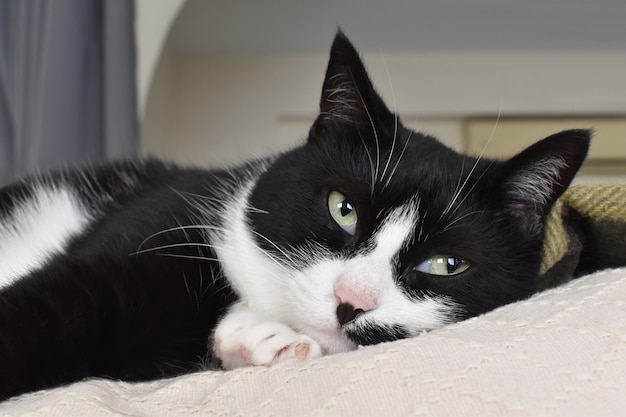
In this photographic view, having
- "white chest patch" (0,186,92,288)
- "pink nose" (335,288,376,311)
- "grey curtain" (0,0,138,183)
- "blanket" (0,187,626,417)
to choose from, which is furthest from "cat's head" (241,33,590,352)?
"grey curtain" (0,0,138,183)

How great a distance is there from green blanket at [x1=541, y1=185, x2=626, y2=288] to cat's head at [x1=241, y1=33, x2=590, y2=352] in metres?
0.02

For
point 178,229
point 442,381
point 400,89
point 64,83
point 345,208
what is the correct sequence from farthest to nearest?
point 400,89 < point 64,83 < point 178,229 < point 345,208 < point 442,381

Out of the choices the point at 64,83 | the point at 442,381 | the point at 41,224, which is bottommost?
the point at 41,224

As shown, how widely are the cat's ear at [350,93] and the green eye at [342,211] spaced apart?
5.1 inches

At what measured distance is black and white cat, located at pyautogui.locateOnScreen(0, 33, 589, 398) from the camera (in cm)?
69

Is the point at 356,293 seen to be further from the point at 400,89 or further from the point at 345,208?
A: the point at 400,89

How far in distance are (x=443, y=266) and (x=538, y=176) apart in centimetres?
17

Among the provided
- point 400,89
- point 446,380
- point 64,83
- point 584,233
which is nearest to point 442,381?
point 446,380

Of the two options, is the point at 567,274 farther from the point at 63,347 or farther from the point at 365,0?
the point at 365,0

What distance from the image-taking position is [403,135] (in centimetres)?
90

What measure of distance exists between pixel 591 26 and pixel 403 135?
2351 millimetres

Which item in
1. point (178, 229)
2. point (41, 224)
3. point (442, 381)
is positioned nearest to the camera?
point (442, 381)

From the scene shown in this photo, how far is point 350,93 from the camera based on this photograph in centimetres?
88

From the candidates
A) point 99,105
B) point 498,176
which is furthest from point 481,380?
point 99,105
